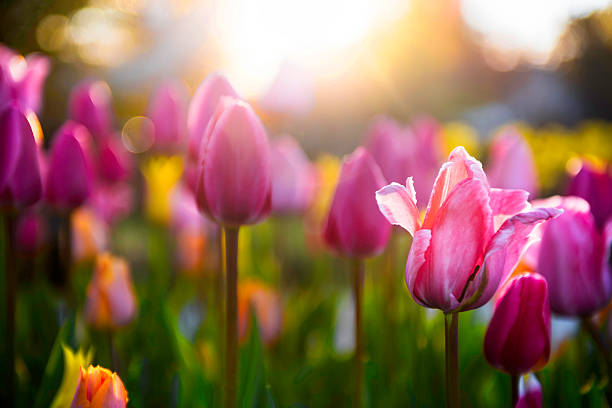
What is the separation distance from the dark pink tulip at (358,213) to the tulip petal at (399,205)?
0.36 meters

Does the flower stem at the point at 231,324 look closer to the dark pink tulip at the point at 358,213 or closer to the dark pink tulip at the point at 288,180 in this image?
the dark pink tulip at the point at 358,213

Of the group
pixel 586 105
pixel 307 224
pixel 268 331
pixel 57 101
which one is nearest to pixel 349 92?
pixel 57 101

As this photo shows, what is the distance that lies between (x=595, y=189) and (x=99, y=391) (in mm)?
1043

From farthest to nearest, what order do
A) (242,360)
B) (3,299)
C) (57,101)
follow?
(57,101) < (3,299) < (242,360)

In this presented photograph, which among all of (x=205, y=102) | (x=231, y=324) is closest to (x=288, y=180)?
(x=205, y=102)

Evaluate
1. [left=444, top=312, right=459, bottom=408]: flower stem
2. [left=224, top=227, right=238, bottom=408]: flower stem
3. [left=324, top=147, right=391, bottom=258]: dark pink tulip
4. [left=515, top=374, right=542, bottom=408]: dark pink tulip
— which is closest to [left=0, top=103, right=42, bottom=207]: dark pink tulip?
[left=224, top=227, right=238, bottom=408]: flower stem

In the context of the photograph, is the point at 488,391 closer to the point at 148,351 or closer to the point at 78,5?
the point at 148,351

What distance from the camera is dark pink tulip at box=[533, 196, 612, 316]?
3.44ft

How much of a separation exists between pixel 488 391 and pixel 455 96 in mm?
18496

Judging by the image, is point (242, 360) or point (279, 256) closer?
point (242, 360)

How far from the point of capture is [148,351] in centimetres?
170

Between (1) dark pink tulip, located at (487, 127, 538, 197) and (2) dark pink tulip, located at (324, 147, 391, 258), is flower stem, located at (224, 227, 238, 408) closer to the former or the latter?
(2) dark pink tulip, located at (324, 147, 391, 258)

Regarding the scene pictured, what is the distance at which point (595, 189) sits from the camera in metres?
1.24

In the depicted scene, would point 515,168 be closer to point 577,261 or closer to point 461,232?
point 577,261
